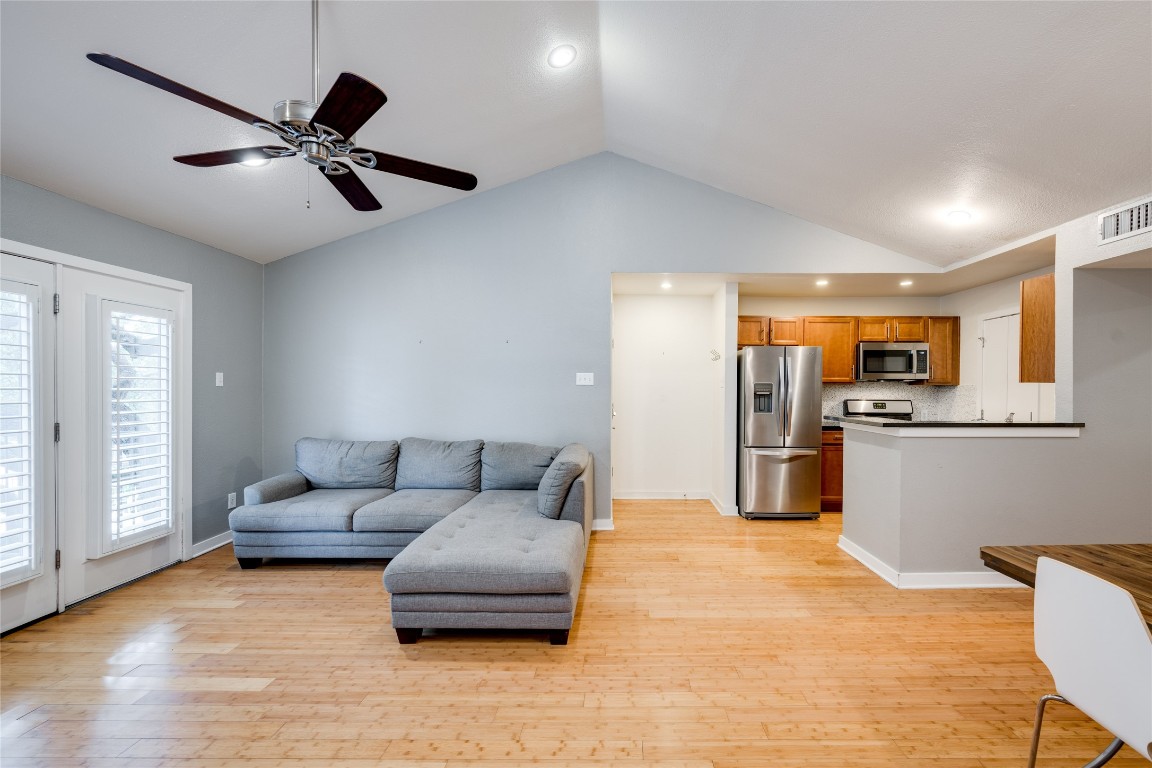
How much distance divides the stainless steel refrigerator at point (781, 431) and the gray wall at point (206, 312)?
14.9 ft

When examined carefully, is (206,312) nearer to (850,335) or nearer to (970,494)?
(970,494)

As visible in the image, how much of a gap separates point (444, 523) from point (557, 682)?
3.98 ft

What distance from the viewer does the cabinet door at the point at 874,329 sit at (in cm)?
522

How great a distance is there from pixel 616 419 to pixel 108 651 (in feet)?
14.1

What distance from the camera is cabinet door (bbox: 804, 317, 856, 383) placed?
523 cm

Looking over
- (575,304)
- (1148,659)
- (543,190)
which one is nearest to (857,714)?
(1148,659)

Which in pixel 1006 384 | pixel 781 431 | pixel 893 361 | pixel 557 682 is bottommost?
pixel 557 682

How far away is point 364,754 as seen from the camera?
175cm

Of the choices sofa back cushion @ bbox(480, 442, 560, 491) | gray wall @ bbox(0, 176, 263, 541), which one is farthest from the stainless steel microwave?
gray wall @ bbox(0, 176, 263, 541)

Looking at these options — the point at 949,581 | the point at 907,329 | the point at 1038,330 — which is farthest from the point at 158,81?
the point at 907,329

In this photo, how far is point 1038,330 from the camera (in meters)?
3.44

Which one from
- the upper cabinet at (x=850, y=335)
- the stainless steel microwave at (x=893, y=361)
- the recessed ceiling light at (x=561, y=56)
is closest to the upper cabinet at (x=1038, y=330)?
the stainless steel microwave at (x=893, y=361)

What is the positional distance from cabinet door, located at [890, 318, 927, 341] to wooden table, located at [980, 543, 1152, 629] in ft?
12.4

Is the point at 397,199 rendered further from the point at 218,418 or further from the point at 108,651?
the point at 108,651
